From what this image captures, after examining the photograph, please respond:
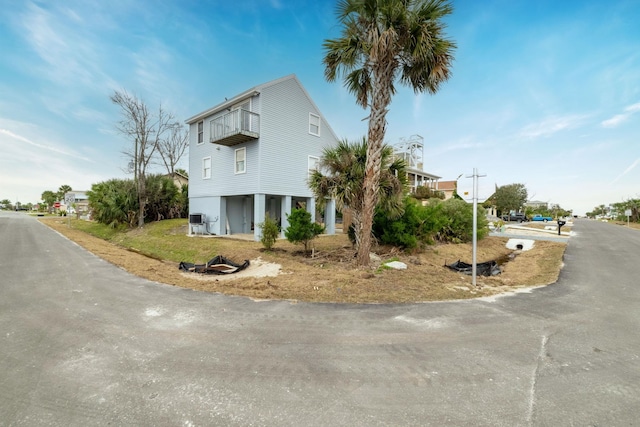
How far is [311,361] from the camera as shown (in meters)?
3.27

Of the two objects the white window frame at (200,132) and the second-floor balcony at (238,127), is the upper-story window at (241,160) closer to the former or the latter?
the second-floor balcony at (238,127)

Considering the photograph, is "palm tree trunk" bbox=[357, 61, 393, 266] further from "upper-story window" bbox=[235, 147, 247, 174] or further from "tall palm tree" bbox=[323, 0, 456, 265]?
"upper-story window" bbox=[235, 147, 247, 174]

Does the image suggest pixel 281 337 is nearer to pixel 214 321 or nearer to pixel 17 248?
pixel 214 321

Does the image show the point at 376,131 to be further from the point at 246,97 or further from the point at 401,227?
the point at 246,97

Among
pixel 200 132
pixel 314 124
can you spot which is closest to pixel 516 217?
pixel 314 124

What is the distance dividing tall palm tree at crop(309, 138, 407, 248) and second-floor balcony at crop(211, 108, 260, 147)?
6.48 meters

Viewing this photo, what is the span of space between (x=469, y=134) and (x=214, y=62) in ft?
56.8

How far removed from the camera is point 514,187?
5244 centimetres

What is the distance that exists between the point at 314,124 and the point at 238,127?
5269 mm

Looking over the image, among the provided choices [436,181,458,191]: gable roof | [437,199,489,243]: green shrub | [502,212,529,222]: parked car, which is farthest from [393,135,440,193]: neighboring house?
[437,199,489,243]: green shrub

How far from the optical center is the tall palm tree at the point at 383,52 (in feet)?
26.6

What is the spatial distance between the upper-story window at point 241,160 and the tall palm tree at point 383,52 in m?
7.98

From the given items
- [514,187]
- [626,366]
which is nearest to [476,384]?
[626,366]

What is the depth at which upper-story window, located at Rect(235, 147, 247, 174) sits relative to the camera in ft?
52.4
